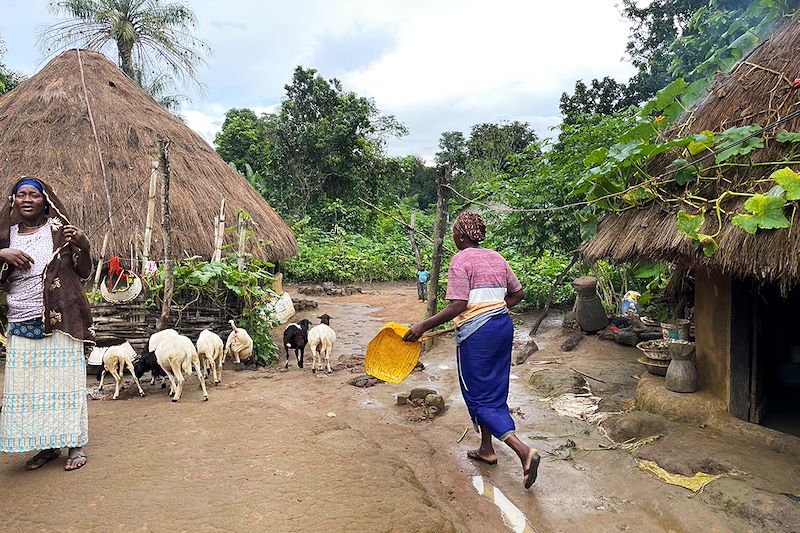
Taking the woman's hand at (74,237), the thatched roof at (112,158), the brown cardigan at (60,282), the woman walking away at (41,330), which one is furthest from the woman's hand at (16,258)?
the thatched roof at (112,158)

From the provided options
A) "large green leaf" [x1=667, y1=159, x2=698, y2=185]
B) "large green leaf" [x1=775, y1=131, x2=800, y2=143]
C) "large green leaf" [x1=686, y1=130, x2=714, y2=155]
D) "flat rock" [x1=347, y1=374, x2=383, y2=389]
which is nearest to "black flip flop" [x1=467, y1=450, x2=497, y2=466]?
"flat rock" [x1=347, y1=374, x2=383, y2=389]

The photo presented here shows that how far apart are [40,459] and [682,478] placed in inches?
178

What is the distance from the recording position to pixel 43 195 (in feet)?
11.7

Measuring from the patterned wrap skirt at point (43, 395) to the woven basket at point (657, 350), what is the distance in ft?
16.9

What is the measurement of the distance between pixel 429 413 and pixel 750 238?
130 inches

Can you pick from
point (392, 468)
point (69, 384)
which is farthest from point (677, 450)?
point (69, 384)

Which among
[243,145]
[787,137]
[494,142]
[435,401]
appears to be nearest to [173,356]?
[435,401]

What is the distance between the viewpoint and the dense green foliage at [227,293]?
23.4 feet

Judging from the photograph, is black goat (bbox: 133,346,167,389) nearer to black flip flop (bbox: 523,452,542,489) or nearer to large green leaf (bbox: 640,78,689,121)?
black flip flop (bbox: 523,452,542,489)

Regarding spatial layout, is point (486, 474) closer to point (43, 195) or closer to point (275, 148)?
point (43, 195)

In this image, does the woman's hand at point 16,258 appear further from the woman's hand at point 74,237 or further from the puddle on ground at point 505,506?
the puddle on ground at point 505,506

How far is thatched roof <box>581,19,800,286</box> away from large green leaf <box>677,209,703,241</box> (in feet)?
0.32

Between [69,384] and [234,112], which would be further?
[234,112]

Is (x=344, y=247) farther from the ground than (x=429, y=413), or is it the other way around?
(x=344, y=247)
